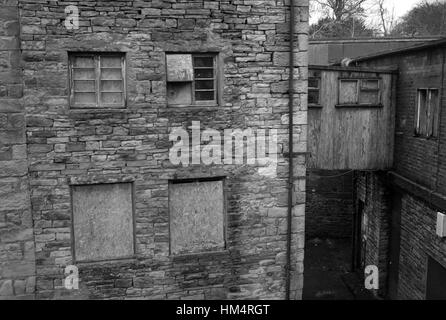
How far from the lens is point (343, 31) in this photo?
2552 centimetres

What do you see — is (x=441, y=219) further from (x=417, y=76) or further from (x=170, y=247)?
(x=170, y=247)

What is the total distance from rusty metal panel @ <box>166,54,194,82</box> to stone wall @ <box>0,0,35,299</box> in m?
→ 2.32

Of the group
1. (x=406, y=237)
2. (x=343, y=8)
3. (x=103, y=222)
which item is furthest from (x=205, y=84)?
(x=343, y=8)

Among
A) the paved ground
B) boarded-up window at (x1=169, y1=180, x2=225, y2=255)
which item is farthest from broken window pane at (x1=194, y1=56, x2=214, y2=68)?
the paved ground

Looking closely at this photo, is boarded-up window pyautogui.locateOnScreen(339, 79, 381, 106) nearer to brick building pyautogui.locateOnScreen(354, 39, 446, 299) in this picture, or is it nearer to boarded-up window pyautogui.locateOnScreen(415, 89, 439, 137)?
brick building pyautogui.locateOnScreen(354, 39, 446, 299)

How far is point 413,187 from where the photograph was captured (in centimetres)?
973

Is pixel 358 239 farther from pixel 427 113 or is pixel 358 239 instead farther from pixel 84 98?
pixel 84 98

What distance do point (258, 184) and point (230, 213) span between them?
713mm

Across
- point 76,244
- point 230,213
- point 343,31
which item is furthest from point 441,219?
point 343,31

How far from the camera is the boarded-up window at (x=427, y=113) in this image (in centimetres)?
912

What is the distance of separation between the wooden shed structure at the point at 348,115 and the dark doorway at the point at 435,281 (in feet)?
8.61

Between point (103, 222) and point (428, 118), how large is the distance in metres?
6.85

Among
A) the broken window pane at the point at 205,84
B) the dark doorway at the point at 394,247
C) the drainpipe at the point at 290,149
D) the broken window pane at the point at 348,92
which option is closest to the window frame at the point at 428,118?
the broken window pane at the point at 348,92

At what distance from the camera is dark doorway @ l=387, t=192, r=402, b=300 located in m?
11.1
